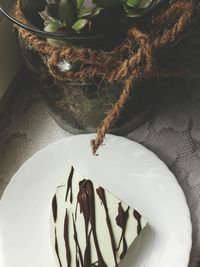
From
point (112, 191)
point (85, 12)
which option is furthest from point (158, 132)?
point (85, 12)

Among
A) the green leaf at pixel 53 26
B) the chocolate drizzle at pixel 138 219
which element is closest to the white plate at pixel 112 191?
the chocolate drizzle at pixel 138 219

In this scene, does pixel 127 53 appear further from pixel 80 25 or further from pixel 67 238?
pixel 67 238

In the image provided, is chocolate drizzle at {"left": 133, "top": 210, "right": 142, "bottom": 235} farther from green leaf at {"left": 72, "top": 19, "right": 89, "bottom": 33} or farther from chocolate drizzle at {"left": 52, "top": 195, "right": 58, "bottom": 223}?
green leaf at {"left": 72, "top": 19, "right": 89, "bottom": 33}

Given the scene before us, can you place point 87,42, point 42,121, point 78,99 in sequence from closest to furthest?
point 87,42
point 78,99
point 42,121

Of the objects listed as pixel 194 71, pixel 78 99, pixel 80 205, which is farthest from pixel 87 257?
pixel 194 71

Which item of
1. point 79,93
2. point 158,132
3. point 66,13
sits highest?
point 66,13

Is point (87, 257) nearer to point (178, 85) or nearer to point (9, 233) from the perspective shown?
point (9, 233)
